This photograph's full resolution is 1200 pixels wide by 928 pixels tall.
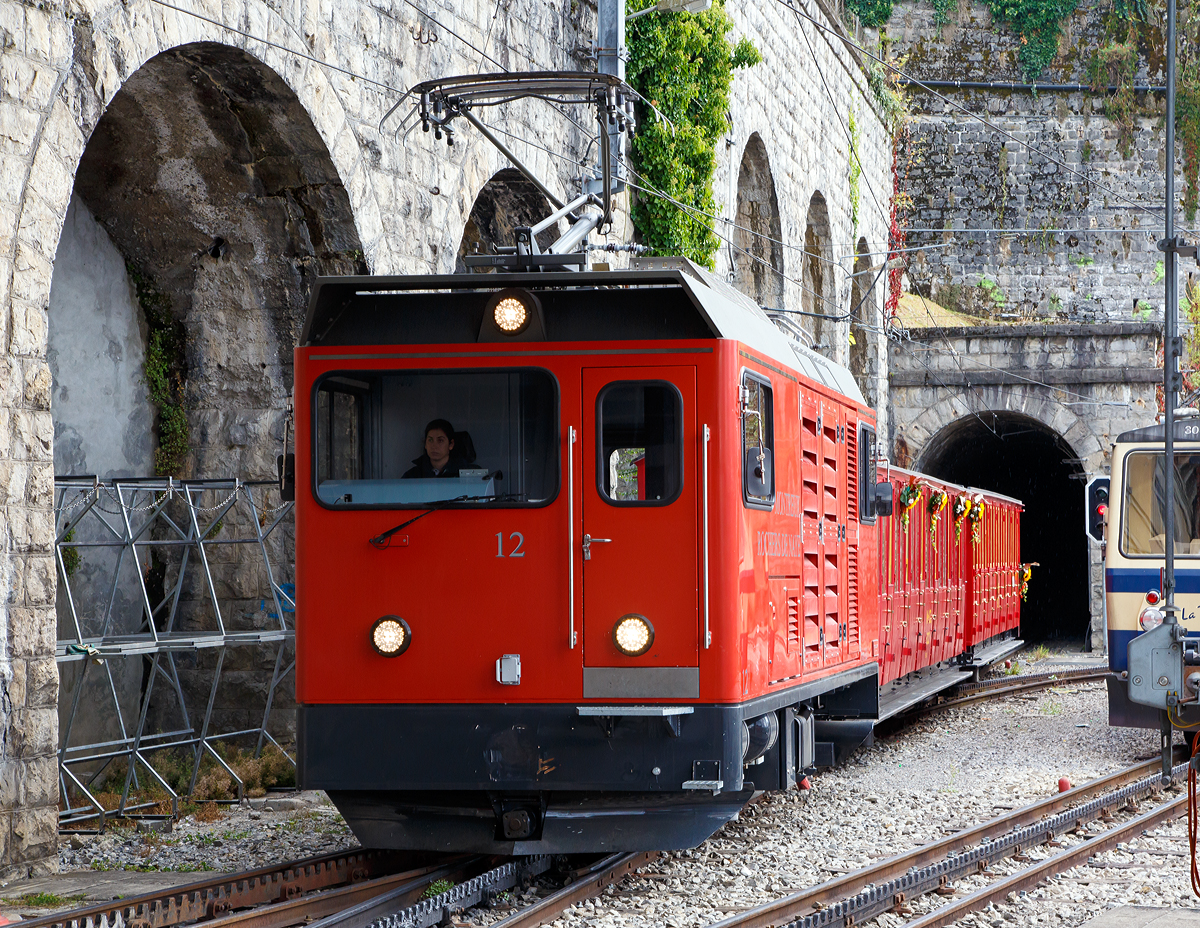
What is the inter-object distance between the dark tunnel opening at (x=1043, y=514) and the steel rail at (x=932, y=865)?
2235 cm

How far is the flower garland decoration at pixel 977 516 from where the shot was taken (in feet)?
67.1

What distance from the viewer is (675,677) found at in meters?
6.38

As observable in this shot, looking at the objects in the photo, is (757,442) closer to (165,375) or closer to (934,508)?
(165,375)

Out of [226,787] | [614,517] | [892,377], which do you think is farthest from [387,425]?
[892,377]

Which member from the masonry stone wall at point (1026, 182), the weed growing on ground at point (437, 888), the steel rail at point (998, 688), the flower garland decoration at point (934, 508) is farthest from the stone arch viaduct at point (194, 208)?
the masonry stone wall at point (1026, 182)

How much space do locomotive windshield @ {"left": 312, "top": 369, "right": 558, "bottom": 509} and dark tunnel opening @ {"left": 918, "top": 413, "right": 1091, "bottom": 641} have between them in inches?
1029

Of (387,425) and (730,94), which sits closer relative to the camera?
(387,425)

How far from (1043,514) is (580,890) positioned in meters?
31.0

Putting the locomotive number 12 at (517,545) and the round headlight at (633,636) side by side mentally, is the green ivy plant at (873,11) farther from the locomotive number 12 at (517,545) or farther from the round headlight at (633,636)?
the round headlight at (633,636)

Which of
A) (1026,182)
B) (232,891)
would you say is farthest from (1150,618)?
(1026,182)

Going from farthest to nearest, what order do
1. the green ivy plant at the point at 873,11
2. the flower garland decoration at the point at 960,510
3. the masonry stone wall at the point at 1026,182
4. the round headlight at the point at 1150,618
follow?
the green ivy plant at the point at 873,11, the masonry stone wall at the point at 1026,182, the flower garland decoration at the point at 960,510, the round headlight at the point at 1150,618

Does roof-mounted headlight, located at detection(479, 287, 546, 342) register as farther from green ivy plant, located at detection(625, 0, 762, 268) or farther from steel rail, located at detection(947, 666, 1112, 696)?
steel rail, located at detection(947, 666, 1112, 696)

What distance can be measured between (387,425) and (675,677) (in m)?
1.75

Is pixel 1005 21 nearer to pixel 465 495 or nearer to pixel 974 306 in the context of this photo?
pixel 974 306
